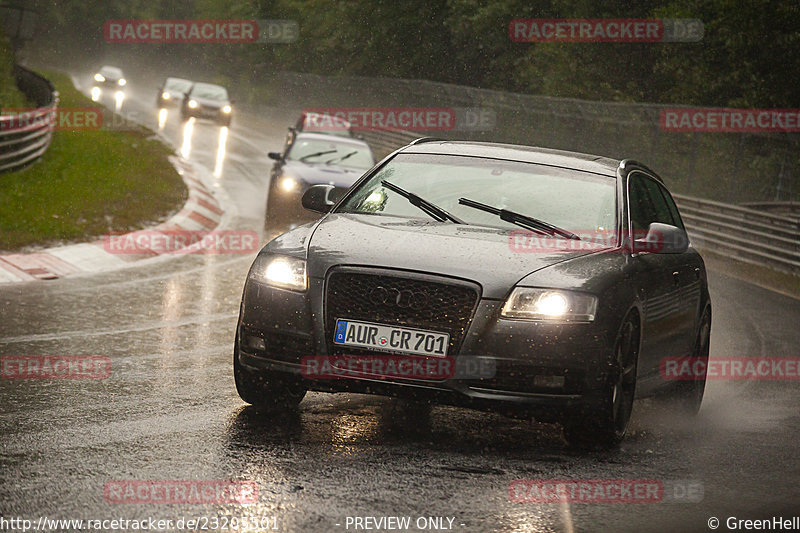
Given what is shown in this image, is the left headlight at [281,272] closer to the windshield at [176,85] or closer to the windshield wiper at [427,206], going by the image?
the windshield wiper at [427,206]

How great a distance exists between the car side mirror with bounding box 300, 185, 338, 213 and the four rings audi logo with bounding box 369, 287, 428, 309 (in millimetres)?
1763

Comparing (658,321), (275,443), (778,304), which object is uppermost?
(658,321)

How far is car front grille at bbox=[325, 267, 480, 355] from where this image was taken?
5750 millimetres

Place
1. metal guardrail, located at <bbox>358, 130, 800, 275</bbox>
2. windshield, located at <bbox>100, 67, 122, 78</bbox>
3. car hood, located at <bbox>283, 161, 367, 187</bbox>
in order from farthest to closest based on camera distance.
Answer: windshield, located at <bbox>100, 67, 122, 78</bbox>, metal guardrail, located at <bbox>358, 130, 800, 275</bbox>, car hood, located at <bbox>283, 161, 367, 187</bbox>

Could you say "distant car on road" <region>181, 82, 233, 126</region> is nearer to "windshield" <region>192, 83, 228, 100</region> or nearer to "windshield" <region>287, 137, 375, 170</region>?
"windshield" <region>192, 83, 228, 100</region>

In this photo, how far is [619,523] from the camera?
4.73 meters

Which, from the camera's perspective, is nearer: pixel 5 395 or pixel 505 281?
pixel 505 281

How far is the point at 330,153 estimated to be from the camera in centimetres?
2052

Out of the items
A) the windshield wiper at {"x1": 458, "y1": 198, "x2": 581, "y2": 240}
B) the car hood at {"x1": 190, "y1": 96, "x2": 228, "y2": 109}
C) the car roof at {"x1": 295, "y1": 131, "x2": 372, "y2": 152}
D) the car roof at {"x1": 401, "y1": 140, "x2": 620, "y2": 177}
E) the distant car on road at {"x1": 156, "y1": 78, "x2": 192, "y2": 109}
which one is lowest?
the distant car on road at {"x1": 156, "y1": 78, "x2": 192, "y2": 109}

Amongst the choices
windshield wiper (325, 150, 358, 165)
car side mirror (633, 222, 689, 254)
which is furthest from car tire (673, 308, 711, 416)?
windshield wiper (325, 150, 358, 165)

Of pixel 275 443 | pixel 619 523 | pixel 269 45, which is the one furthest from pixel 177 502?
pixel 269 45

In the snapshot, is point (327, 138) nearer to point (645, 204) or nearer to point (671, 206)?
point (671, 206)

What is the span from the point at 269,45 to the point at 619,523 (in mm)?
72866

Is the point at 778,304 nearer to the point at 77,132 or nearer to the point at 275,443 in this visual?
the point at 275,443
